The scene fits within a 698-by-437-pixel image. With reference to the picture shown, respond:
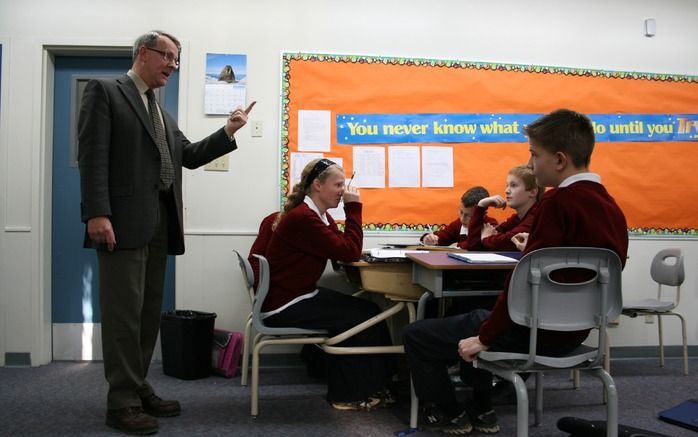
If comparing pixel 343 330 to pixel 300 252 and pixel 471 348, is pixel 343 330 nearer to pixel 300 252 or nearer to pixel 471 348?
pixel 300 252

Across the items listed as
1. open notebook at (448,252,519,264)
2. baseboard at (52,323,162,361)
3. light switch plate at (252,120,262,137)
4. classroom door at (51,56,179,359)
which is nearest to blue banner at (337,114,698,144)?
light switch plate at (252,120,262,137)

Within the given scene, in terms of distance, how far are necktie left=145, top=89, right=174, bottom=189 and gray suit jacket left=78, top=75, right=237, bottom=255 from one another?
50 millimetres

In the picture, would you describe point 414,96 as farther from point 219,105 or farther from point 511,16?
point 219,105

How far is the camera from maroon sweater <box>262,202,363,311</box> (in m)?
2.22

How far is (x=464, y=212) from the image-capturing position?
3.10 metres

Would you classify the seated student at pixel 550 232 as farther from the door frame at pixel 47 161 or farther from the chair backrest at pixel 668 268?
the chair backrest at pixel 668 268

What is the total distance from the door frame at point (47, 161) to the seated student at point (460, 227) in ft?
5.21

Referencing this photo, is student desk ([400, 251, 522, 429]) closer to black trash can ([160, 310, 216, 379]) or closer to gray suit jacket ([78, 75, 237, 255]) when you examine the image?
gray suit jacket ([78, 75, 237, 255])

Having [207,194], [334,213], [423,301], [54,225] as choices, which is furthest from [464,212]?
[54,225]

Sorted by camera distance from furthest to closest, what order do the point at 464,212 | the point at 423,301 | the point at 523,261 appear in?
the point at 464,212
the point at 423,301
the point at 523,261

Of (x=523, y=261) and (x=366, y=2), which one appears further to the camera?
(x=366, y=2)

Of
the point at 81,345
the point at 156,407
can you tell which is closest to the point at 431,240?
the point at 156,407

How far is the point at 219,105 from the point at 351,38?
3.06ft

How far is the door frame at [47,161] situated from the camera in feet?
10.1
